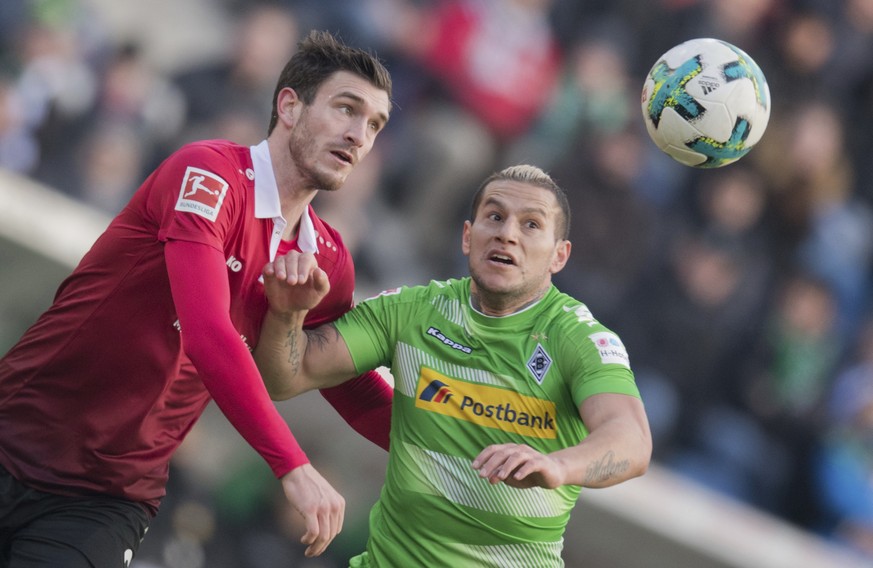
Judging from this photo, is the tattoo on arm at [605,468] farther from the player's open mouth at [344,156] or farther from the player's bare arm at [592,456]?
the player's open mouth at [344,156]

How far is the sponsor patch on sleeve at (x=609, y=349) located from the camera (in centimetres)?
452

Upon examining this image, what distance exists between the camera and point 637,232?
10586 mm

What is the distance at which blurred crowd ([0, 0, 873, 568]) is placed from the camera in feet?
29.7

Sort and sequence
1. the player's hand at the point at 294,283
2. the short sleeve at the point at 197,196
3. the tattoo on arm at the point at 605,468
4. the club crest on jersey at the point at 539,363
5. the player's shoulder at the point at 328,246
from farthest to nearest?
the player's shoulder at the point at 328,246 < the club crest on jersey at the point at 539,363 < the player's hand at the point at 294,283 < the short sleeve at the point at 197,196 < the tattoo on arm at the point at 605,468

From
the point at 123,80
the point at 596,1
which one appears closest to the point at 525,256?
the point at 123,80

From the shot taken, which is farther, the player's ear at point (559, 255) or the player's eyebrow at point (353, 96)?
the player's ear at point (559, 255)

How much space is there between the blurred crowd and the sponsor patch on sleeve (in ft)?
14.8

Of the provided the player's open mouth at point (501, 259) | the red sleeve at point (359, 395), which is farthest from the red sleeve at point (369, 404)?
the player's open mouth at point (501, 259)

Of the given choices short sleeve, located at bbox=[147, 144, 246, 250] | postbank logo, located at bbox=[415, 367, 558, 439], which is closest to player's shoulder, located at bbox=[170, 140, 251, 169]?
short sleeve, located at bbox=[147, 144, 246, 250]

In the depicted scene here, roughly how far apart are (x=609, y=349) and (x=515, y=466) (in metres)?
0.98

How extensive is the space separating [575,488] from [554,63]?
22.5 ft

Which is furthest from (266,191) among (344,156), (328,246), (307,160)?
(328,246)

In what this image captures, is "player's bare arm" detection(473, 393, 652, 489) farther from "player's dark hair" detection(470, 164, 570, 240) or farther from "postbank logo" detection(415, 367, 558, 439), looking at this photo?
"player's dark hair" detection(470, 164, 570, 240)

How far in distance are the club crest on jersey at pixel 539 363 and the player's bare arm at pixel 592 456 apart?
0.26m
